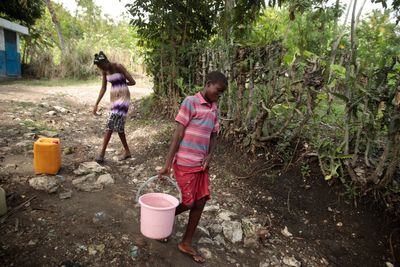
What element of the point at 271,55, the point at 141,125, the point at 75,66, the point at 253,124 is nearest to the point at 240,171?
the point at 253,124

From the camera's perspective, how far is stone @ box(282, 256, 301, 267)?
2385 millimetres

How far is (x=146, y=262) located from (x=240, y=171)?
65.3 inches

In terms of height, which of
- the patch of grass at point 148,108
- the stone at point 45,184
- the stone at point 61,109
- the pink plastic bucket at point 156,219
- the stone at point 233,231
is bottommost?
the stone at point 233,231

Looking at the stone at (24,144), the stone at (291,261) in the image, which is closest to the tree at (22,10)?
the stone at (24,144)

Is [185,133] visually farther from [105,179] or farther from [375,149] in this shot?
[375,149]

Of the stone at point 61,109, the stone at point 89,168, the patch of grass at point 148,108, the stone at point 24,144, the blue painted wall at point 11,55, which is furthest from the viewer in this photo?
the blue painted wall at point 11,55

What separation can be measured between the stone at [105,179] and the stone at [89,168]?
0.52ft

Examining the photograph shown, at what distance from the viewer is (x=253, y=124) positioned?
11.9ft

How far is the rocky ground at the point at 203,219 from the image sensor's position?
2154 millimetres

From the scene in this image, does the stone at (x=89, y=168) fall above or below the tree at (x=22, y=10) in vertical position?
below

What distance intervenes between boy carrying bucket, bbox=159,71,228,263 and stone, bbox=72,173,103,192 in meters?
1.18

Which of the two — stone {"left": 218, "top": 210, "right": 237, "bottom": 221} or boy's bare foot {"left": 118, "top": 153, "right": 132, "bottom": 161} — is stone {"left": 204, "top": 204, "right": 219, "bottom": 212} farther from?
boy's bare foot {"left": 118, "top": 153, "right": 132, "bottom": 161}

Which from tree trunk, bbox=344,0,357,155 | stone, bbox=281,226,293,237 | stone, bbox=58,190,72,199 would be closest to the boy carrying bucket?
stone, bbox=281,226,293,237

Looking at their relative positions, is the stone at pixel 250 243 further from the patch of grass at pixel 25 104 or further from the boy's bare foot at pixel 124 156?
the patch of grass at pixel 25 104
